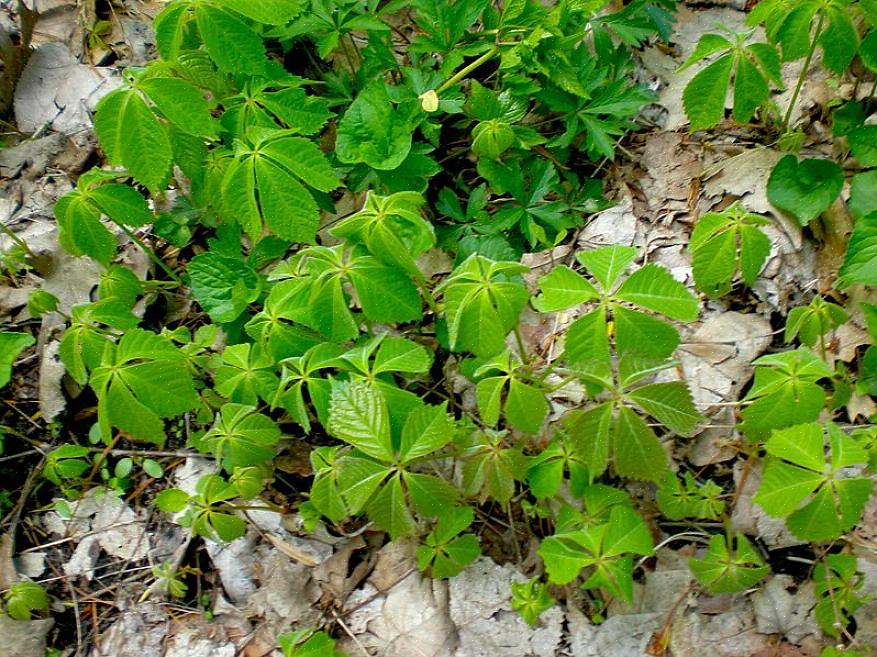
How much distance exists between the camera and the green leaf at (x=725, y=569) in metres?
1.68

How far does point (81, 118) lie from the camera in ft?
9.07

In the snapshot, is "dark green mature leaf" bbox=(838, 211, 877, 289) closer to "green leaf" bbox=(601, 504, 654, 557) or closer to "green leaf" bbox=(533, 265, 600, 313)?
"green leaf" bbox=(533, 265, 600, 313)

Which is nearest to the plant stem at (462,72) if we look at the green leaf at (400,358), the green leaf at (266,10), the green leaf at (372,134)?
the green leaf at (372,134)

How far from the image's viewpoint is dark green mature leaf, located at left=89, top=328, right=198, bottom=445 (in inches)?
73.0

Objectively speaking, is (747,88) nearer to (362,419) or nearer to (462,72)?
(462,72)

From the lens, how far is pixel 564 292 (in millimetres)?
1671

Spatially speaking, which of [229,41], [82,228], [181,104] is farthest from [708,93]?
[82,228]

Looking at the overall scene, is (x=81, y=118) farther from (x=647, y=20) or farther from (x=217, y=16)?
(x=647, y=20)

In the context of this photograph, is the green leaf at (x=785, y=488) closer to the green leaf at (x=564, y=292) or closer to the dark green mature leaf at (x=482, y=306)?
the green leaf at (x=564, y=292)

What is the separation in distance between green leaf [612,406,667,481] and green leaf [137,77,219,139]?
4.73ft

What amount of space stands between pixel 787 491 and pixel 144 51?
9.58 ft

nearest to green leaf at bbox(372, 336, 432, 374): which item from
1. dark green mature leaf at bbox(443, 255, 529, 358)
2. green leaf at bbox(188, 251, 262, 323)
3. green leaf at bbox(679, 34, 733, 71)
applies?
dark green mature leaf at bbox(443, 255, 529, 358)

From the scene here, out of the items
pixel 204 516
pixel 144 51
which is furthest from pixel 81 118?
pixel 204 516

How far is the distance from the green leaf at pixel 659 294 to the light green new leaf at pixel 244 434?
1.05 metres
